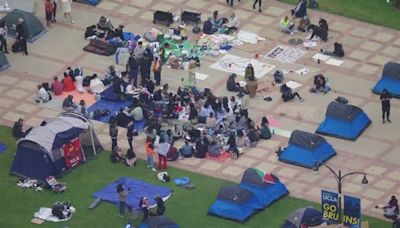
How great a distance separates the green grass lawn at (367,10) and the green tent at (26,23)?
15969 mm

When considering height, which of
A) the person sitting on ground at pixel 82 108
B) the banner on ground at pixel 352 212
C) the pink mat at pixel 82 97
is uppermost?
the banner on ground at pixel 352 212

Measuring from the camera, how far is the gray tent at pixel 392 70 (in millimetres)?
86188

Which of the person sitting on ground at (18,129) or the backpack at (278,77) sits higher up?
the backpack at (278,77)

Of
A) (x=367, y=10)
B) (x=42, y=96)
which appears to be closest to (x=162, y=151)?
(x=42, y=96)

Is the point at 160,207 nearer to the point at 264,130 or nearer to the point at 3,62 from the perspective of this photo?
the point at 264,130

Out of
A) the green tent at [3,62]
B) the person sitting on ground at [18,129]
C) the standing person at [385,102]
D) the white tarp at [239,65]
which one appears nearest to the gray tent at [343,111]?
the standing person at [385,102]

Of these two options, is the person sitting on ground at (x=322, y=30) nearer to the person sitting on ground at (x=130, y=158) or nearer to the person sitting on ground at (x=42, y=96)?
the person sitting on ground at (x=42, y=96)

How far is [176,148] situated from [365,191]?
33.4 ft

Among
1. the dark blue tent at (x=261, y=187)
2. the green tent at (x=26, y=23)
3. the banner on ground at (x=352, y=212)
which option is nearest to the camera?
the banner on ground at (x=352, y=212)

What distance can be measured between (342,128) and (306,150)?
368 centimetres

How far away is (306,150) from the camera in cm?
7906

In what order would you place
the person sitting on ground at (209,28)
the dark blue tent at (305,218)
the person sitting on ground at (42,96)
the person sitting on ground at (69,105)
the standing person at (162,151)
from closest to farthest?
1. the dark blue tent at (305,218)
2. the standing person at (162,151)
3. the person sitting on ground at (69,105)
4. the person sitting on ground at (42,96)
5. the person sitting on ground at (209,28)

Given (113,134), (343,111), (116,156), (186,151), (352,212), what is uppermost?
(352,212)

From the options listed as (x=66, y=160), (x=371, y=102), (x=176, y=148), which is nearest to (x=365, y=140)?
(x=371, y=102)
